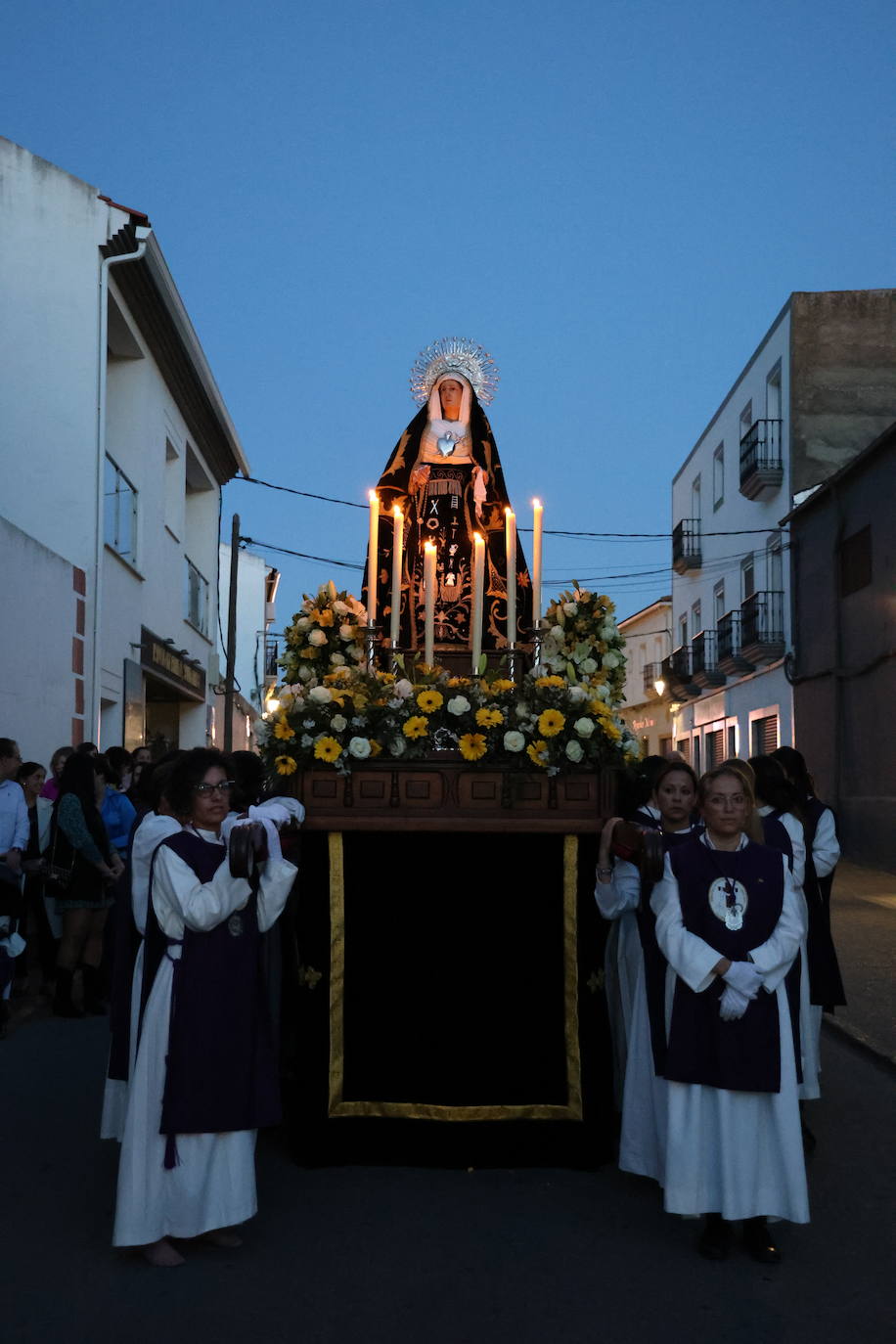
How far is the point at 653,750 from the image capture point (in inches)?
1730

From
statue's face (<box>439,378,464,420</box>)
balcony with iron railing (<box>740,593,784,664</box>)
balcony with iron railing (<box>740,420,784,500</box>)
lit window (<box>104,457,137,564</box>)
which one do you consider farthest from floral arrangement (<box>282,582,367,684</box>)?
balcony with iron railing (<box>740,420,784,500</box>)

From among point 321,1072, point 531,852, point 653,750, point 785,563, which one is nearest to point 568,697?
point 531,852

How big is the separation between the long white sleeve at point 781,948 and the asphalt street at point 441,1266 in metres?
0.92

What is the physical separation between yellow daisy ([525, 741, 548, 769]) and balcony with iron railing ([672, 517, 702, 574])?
26339 mm

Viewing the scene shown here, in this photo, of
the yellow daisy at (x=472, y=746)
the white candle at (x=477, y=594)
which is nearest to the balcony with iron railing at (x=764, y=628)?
the white candle at (x=477, y=594)

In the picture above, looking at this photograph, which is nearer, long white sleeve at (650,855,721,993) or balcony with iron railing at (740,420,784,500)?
long white sleeve at (650,855,721,993)

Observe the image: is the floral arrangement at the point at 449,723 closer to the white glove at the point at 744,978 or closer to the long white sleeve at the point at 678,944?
the long white sleeve at the point at 678,944

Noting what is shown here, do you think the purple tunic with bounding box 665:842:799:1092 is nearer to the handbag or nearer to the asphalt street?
the asphalt street

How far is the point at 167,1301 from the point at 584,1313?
1235 millimetres

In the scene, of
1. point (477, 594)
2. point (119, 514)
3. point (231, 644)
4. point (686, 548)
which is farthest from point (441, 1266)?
point (686, 548)

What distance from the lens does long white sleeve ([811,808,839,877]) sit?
6.43m

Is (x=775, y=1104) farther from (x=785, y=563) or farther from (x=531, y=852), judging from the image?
(x=785, y=563)

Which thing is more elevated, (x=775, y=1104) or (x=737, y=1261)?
(x=775, y=1104)

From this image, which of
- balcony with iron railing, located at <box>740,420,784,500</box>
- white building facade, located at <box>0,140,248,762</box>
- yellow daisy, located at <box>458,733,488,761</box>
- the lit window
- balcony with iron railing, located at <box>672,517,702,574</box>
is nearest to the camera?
yellow daisy, located at <box>458,733,488,761</box>
